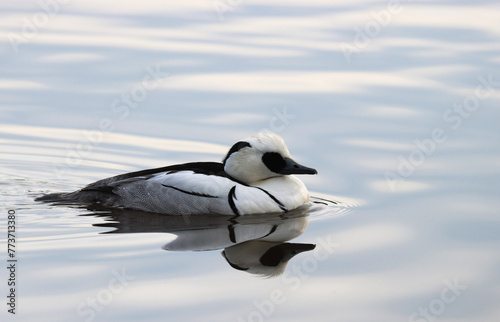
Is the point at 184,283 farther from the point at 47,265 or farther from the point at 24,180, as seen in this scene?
the point at 24,180

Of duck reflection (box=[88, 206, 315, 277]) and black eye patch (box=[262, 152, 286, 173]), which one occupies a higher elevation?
black eye patch (box=[262, 152, 286, 173])

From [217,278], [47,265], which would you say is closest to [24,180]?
[47,265]

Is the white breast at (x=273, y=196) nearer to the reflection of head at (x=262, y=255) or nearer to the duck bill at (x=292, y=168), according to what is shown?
the duck bill at (x=292, y=168)

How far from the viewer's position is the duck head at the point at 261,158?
1257 centimetres

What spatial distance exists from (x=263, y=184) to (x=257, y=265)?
2545 mm

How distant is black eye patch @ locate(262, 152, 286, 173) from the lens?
41.2 ft

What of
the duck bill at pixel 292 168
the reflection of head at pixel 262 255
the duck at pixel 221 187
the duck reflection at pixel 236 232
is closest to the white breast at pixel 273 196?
the duck at pixel 221 187

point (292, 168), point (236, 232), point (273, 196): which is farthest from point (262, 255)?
point (292, 168)

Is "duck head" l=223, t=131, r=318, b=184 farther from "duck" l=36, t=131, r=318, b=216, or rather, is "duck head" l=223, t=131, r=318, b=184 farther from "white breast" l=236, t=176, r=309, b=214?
"white breast" l=236, t=176, r=309, b=214

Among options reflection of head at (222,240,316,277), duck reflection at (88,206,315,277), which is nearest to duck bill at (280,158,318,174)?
duck reflection at (88,206,315,277)

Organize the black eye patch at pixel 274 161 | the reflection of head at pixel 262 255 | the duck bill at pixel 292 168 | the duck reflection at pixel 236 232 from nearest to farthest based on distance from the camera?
the reflection of head at pixel 262 255, the duck reflection at pixel 236 232, the duck bill at pixel 292 168, the black eye patch at pixel 274 161

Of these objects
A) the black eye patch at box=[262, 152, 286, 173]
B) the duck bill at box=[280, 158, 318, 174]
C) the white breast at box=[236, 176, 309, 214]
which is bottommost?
the white breast at box=[236, 176, 309, 214]

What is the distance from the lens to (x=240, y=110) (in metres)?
15.9

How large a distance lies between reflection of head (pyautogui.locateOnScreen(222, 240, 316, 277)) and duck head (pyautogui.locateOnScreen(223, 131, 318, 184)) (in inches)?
64.9
